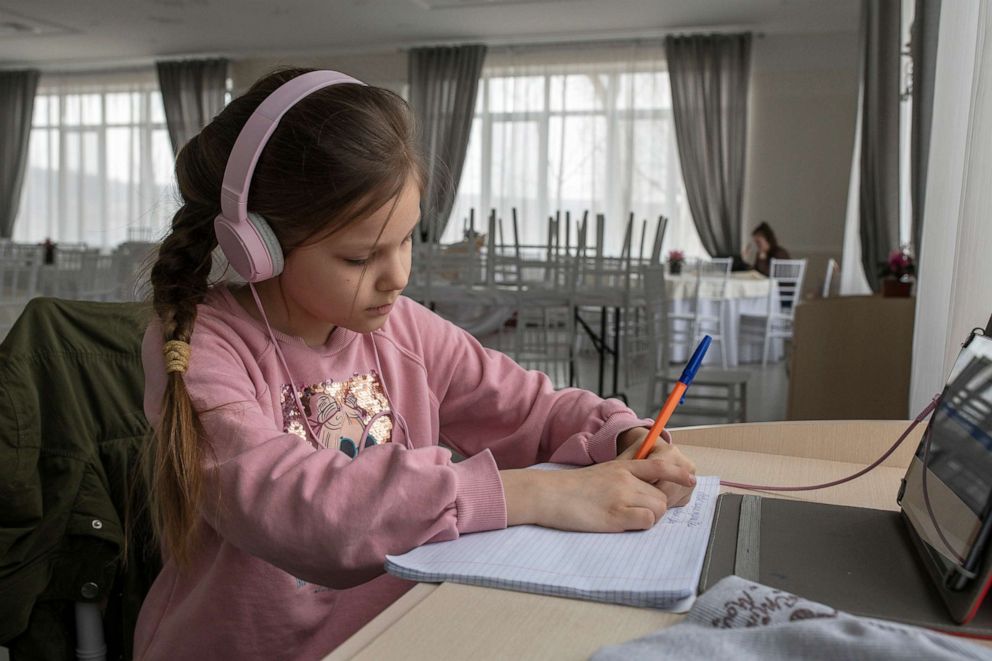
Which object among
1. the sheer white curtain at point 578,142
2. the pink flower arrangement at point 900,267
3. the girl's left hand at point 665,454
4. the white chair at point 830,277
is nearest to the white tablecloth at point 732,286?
the white chair at point 830,277

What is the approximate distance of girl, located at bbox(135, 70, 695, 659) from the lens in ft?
1.98

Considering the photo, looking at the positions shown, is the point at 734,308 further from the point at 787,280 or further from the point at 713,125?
the point at 713,125

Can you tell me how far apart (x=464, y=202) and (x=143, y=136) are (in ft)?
13.1

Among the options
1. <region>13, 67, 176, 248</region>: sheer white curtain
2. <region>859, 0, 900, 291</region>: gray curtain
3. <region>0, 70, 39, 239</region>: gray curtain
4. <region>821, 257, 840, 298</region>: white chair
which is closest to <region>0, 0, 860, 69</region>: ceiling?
<region>13, 67, 176, 248</region>: sheer white curtain

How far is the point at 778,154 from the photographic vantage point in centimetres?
801

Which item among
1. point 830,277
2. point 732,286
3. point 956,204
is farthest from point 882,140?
point 830,277

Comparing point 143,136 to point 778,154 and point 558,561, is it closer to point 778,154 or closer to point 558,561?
point 778,154

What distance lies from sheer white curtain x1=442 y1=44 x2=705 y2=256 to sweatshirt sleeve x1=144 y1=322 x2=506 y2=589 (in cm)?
794

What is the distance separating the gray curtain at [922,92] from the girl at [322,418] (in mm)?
2048

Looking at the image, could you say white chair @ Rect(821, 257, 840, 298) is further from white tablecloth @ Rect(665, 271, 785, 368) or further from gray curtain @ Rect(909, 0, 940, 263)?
gray curtain @ Rect(909, 0, 940, 263)

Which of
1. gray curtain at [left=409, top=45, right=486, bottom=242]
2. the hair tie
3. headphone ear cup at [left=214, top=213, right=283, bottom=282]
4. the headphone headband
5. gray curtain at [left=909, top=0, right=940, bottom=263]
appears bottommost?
the hair tie

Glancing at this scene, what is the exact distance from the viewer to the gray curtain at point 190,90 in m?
9.40

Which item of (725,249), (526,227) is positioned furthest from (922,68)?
(526,227)

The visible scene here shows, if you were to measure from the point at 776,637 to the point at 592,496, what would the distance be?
0.87 feet
